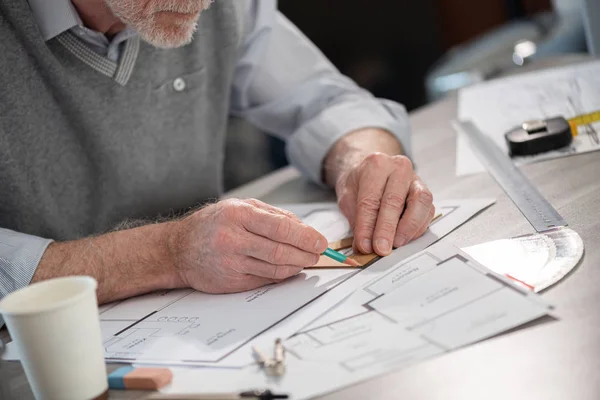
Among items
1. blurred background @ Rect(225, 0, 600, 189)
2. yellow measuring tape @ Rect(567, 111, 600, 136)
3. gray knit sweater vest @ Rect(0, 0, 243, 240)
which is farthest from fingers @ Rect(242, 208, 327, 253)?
blurred background @ Rect(225, 0, 600, 189)

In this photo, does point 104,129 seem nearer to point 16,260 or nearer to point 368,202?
point 16,260

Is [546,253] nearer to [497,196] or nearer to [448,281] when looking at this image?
[448,281]

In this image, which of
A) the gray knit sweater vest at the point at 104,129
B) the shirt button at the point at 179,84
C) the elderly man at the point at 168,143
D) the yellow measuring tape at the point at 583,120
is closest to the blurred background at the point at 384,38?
the elderly man at the point at 168,143

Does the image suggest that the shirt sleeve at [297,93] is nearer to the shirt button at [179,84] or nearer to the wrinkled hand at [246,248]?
the shirt button at [179,84]

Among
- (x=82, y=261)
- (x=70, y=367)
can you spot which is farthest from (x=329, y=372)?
(x=82, y=261)

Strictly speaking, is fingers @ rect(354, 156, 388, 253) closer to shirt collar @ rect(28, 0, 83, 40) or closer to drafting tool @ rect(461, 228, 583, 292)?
drafting tool @ rect(461, 228, 583, 292)

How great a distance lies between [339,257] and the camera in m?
0.94

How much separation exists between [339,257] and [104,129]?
1.90 feet

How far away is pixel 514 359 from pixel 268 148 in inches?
95.1

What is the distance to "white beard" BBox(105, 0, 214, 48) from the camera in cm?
111

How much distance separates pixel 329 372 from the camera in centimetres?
70

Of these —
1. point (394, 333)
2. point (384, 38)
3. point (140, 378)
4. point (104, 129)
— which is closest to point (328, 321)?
point (394, 333)

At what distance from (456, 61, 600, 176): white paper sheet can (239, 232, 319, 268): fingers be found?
46 centimetres

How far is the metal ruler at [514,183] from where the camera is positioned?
3.18ft
